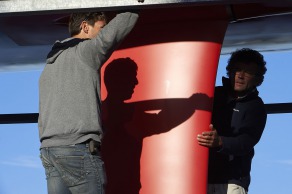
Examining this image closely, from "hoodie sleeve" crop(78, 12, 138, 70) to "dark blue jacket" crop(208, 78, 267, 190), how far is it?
966 mm

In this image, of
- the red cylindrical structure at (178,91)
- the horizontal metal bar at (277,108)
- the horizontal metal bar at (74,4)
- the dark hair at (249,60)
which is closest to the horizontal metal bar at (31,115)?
the horizontal metal bar at (277,108)

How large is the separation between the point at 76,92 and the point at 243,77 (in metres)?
1.15

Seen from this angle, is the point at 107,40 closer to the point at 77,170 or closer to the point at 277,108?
the point at 77,170

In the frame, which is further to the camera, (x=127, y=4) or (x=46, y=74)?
(x=46, y=74)

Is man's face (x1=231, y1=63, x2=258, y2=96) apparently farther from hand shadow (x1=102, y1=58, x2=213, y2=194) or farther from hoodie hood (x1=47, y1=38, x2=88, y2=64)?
hoodie hood (x1=47, y1=38, x2=88, y2=64)

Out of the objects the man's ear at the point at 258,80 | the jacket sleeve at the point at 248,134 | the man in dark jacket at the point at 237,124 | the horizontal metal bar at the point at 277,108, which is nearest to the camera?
the jacket sleeve at the point at 248,134

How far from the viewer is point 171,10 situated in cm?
360

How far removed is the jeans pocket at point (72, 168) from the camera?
314 centimetres

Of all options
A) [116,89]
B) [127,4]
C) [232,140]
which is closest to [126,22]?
[127,4]

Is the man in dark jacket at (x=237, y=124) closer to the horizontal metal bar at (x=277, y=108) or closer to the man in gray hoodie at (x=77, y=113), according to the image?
the man in gray hoodie at (x=77, y=113)

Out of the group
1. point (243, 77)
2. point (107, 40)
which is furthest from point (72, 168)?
point (243, 77)

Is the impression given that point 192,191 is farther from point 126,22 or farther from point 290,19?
point 290,19

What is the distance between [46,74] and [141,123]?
54 cm

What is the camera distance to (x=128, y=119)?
12.0ft
